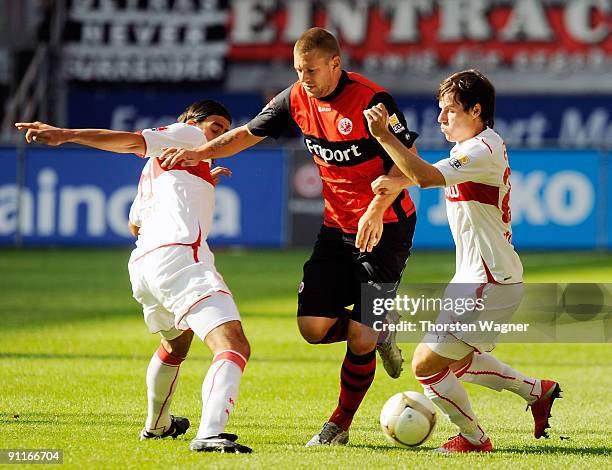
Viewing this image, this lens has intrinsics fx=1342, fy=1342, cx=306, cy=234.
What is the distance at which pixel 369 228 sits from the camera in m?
6.60

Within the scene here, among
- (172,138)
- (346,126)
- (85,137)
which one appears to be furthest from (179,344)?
(346,126)

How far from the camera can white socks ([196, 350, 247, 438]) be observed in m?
6.25

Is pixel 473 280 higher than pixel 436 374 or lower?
higher

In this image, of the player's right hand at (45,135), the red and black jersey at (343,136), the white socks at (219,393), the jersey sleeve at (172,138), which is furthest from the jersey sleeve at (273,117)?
the white socks at (219,393)

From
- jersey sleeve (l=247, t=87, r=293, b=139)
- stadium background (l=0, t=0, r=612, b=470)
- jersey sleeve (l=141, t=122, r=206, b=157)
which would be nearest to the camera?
jersey sleeve (l=141, t=122, r=206, b=157)

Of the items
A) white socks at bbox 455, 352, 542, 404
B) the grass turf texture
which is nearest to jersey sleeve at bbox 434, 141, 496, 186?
white socks at bbox 455, 352, 542, 404

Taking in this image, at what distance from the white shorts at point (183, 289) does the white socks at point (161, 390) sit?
0.32 meters

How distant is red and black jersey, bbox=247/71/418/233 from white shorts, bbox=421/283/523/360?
0.80 metres

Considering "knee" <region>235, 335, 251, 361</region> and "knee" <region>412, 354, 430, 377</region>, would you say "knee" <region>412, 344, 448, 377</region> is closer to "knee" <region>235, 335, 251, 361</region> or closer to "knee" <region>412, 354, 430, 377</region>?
"knee" <region>412, 354, 430, 377</region>

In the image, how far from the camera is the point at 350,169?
7137 millimetres

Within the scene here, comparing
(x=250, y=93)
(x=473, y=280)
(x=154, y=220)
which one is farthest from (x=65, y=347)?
(x=250, y=93)

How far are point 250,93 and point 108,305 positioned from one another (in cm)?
1335

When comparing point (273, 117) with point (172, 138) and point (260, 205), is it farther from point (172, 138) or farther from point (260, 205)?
point (260, 205)

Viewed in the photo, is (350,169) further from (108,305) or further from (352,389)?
(108,305)
